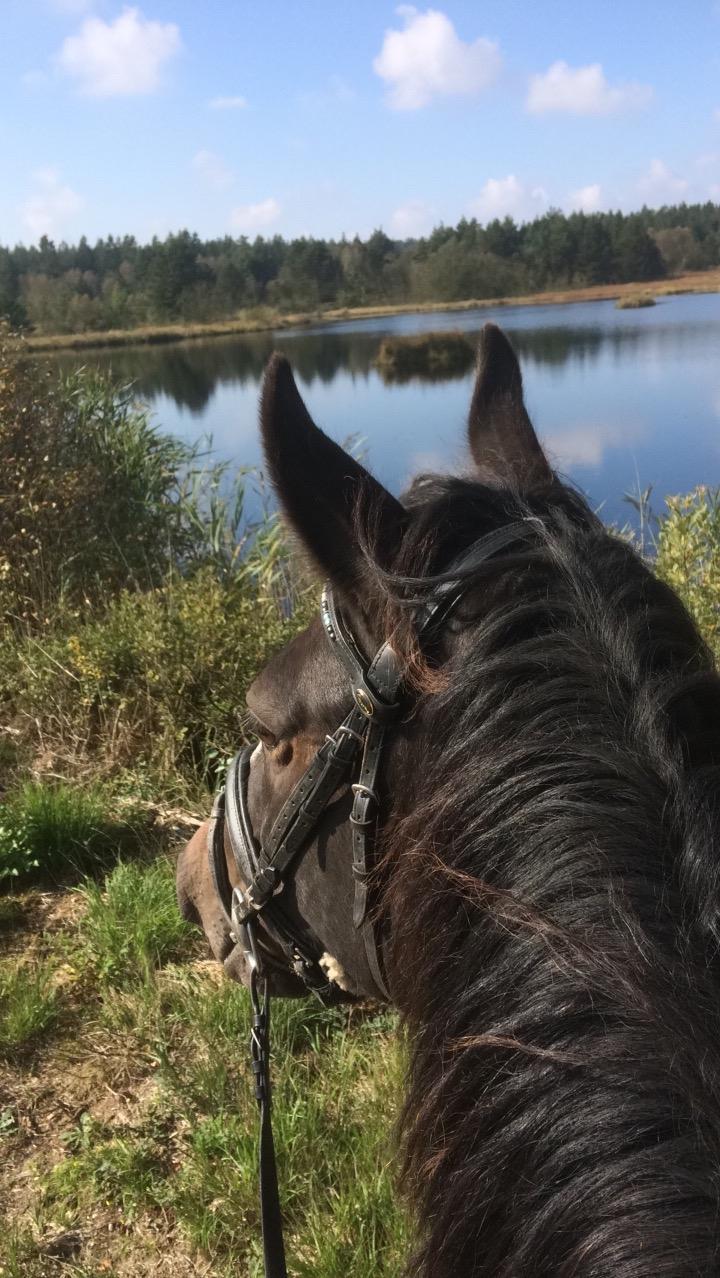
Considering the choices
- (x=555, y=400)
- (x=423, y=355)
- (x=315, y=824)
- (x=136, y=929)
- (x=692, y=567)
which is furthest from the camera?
(x=423, y=355)

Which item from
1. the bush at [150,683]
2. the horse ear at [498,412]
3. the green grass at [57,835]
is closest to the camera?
the horse ear at [498,412]

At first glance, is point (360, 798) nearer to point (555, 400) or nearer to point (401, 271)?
point (555, 400)

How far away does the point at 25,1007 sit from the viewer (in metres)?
2.90

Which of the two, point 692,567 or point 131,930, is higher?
point 692,567

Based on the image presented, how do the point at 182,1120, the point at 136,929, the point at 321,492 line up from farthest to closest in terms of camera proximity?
1. the point at 136,929
2. the point at 182,1120
3. the point at 321,492

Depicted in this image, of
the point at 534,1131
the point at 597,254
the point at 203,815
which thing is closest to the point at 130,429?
the point at 203,815

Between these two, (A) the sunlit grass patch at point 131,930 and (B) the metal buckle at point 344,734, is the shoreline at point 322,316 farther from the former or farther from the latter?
(B) the metal buckle at point 344,734

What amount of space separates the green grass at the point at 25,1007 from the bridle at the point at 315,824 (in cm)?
163

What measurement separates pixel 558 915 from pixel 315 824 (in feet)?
1.69

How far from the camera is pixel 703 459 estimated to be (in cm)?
666

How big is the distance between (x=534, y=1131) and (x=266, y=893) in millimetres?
698

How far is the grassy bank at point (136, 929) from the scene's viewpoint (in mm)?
2205

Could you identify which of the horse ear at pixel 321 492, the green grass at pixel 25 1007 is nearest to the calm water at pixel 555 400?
the horse ear at pixel 321 492

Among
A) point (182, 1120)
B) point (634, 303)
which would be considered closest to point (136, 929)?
point (182, 1120)
